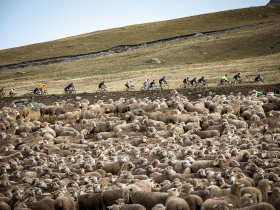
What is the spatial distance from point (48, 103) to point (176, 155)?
64.3ft

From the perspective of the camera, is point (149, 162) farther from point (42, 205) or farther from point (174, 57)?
point (174, 57)

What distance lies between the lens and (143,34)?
98750 millimetres

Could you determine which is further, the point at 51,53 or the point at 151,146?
the point at 51,53

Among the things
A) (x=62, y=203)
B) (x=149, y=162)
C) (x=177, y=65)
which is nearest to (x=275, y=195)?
(x=149, y=162)

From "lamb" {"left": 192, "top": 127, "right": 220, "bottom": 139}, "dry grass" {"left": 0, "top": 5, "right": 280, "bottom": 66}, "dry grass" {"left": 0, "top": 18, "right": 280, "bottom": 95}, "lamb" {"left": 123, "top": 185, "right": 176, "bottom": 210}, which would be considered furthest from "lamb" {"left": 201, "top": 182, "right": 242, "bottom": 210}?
"dry grass" {"left": 0, "top": 5, "right": 280, "bottom": 66}

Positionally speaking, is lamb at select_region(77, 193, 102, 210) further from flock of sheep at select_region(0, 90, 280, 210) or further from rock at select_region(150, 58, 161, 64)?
rock at select_region(150, 58, 161, 64)

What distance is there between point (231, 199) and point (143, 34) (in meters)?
94.7

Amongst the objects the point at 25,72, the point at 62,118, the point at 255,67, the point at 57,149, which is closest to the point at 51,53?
the point at 25,72

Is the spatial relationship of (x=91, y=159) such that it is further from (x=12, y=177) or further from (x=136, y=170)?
(x=12, y=177)

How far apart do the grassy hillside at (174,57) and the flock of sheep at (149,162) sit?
74.2 feet

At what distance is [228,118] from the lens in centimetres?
1825

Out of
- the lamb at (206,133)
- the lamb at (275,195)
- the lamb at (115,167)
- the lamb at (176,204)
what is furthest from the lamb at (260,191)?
the lamb at (206,133)

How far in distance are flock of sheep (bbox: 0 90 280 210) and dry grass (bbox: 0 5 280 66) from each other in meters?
73.0

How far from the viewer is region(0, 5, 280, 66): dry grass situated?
90.4m
